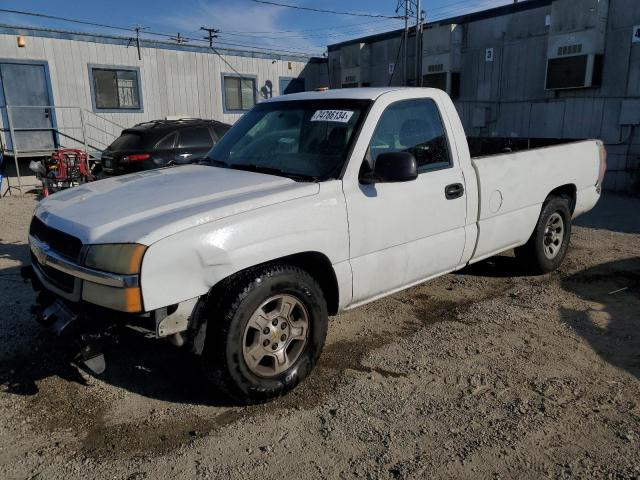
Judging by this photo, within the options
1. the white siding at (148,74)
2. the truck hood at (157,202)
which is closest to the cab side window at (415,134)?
the truck hood at (157,202)

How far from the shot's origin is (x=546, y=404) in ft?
10.5

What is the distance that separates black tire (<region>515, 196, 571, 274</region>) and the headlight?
403 centimetres

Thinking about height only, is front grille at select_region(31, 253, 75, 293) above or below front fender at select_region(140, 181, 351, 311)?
below

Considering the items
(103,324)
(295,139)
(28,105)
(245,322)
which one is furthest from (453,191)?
(28,105)

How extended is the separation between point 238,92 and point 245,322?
15358 mm

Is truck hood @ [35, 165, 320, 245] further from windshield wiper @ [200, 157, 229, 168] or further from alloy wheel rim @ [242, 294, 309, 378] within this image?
alloy wheel rim @ [242, 294, 309, 378]

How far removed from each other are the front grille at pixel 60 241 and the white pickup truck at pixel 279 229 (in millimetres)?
12

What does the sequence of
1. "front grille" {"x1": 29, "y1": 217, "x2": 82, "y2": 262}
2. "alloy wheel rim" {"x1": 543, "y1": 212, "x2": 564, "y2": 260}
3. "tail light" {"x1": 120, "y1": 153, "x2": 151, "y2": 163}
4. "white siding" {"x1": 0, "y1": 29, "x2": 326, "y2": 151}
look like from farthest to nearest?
"white siding" {"x1": 0, "y1": 29, "x2": 326, "y2": 151}
"tail light" {"x1": 120, "y1": 153, "x2": 151, "y2": 163}
"alloy wheel rim" {"x1": 543, "y1": 212, "x2": 564, "y2": 260}
"front grille" {"x1": 29, "y1": 217, "x2": 82, "y2": 262}

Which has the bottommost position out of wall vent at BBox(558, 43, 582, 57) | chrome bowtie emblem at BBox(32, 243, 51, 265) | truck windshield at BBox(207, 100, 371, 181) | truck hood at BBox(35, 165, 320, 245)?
chrome bowtie emblem at BBox(32, 243, 51, 265)

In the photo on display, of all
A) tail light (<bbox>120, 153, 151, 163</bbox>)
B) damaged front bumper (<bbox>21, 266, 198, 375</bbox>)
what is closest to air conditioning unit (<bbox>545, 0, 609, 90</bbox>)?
tail light (<bbox>120, 153, 151, 163</bbox>)

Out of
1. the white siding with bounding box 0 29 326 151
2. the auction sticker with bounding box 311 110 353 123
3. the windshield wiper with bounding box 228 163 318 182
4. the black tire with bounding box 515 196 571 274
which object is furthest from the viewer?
the white siding with bounding box 0 29 326 151

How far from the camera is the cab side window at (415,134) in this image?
12.4ft

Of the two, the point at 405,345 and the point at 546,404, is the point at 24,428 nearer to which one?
the point at 405,345

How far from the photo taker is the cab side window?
12.4 feet
